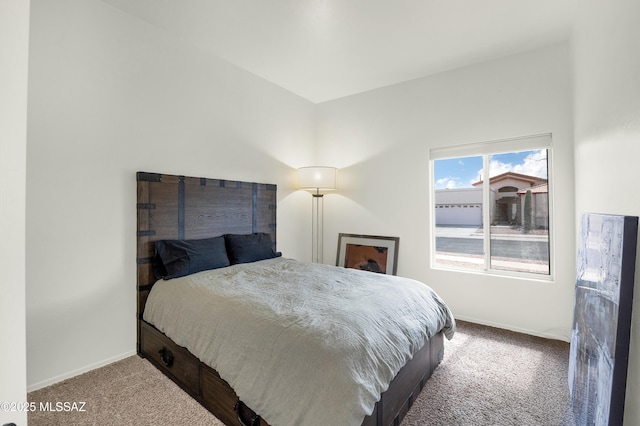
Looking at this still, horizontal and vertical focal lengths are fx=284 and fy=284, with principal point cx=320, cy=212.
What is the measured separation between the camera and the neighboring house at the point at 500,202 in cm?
290

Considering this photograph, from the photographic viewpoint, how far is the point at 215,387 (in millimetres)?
1685

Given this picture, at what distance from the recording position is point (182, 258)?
8.10 ft

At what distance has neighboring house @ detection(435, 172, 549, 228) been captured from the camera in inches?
114

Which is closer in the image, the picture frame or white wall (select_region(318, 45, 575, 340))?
white wall (select_region(318, 45, 575, 340))

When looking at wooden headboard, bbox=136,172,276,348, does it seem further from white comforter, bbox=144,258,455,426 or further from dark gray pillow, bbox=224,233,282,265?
white comforter, bbox=144,258,455,426

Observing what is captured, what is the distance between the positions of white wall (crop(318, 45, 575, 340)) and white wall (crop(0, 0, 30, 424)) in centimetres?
339

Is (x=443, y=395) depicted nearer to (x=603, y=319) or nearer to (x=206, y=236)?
(x=603, y=319)

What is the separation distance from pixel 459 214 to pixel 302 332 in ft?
8.74

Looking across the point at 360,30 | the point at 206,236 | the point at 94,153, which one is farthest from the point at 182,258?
the point at 360,30

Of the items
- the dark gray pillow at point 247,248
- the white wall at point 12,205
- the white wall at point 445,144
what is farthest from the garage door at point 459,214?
the white wall at point 12,205

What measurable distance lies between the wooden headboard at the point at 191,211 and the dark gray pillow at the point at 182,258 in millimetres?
96

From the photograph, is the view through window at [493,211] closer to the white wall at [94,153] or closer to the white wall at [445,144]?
the white wall at [445,144]

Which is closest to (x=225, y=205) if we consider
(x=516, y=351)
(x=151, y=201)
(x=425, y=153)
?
(x=151, y=201)

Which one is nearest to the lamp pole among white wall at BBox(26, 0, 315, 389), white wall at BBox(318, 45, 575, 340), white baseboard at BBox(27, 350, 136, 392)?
white wall at BBox(318, 45, 575, 340)
